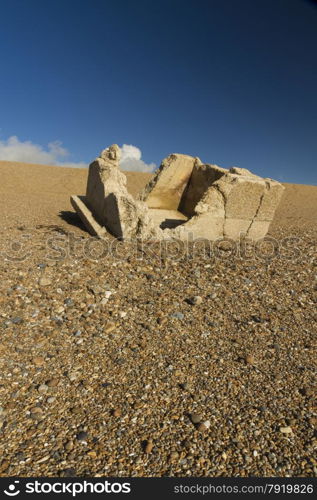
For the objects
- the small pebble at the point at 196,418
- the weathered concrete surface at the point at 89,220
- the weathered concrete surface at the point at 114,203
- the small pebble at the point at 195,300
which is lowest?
the small pebble at the point at 196,418

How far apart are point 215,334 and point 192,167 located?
5.90 metres

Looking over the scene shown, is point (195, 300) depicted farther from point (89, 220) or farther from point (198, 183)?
point (198, 183)

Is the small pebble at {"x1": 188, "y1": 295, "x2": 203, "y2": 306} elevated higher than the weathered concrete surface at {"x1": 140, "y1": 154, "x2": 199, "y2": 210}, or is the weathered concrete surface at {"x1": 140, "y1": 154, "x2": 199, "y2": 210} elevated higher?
the weathered concrete surface at {"x1": 140, "y1": 154, "x2": 199, "y2": 210}

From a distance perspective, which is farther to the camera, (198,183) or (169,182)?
(169,182)

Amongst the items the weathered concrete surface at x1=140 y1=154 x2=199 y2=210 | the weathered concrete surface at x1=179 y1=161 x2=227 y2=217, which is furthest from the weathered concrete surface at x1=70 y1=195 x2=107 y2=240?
the weathered concrete surface at x1=179 y1=161 x2=227 y2=217

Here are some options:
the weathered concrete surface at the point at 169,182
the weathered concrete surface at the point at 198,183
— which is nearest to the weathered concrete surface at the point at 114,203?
the weathered concrete surface at the point at 169,182

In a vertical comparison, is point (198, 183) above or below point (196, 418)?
above

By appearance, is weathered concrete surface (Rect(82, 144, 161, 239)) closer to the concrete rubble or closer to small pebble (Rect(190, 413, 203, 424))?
the concrete rubble

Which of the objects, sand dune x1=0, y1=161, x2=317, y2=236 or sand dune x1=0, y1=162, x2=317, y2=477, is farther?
sand dune x1=0, y1=161, x2=317, y2=236

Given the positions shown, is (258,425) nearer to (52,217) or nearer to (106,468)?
(106,468)

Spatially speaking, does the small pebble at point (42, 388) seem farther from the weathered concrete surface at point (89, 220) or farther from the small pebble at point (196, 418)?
the weathered concrete surface at point (89, 220)

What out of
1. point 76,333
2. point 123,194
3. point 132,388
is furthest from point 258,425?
point 123,194

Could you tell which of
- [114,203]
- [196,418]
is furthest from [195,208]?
[196,418]

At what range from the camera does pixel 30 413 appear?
8.45ft
